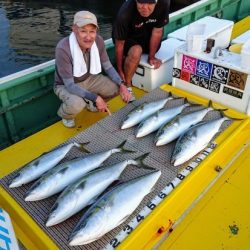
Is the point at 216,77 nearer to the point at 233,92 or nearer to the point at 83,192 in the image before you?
the point at 233,92

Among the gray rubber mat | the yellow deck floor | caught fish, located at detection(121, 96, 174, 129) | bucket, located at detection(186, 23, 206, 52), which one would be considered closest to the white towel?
the gray rubber mat

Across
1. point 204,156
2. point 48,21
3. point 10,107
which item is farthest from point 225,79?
point 48,21

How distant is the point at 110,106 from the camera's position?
3.97 m

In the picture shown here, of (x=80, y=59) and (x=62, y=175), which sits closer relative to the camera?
(x=62, y=175)

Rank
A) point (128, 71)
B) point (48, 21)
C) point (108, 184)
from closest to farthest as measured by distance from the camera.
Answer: point (108, 184) → point (128, 71) → point (48, 21)

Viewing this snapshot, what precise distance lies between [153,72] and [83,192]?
2372mm

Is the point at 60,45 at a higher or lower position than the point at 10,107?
higher

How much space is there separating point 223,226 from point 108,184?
0.97 meters

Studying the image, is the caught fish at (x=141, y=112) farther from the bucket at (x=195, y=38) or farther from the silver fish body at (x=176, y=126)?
the bucket at (x=195, y=38)

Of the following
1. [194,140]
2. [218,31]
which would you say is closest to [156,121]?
[194,140]

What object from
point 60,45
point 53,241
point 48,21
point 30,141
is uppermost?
point 60,45

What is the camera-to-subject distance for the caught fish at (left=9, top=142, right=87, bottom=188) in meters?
2.47

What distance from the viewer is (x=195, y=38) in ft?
11.4

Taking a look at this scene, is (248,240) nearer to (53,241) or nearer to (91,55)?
(53,241)
